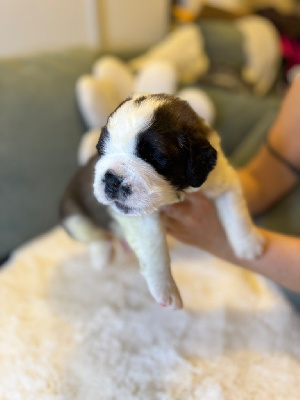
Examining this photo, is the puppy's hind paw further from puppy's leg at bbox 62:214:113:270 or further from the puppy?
puppy's leg at bbox 62:214:113:270

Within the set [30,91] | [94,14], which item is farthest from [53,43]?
[30,91]

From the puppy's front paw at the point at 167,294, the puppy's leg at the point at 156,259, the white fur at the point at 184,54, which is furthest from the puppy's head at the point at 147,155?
the white fur at the point at 184,54

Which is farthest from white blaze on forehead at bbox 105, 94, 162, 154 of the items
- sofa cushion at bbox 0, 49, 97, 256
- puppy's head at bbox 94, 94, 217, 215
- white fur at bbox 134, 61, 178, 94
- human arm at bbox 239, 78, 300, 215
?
white fur at bbox 134, 61, 178, 94

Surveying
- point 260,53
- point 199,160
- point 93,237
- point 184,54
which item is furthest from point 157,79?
point 260,53

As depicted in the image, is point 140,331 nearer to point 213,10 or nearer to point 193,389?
point 193,389

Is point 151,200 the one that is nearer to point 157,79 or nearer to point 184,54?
point 157,79

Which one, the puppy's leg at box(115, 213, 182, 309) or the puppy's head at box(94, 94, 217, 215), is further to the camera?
the puppy's leg at box(115, 213, 182, 309)
